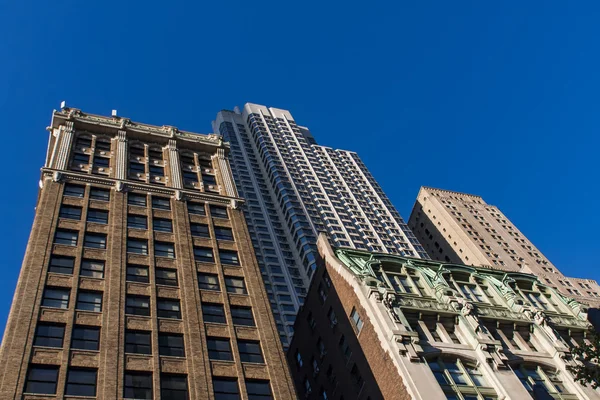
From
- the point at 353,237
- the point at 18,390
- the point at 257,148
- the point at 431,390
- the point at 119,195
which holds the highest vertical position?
the point at 257,148

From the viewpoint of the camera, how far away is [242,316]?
1688 inches

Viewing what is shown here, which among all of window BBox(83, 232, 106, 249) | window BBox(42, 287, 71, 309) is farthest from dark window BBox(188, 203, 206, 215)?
window BBox(42, 287, 71, 309)

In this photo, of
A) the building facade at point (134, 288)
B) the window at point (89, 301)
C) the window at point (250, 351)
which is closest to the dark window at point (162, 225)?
the building facade at point (134, 288)

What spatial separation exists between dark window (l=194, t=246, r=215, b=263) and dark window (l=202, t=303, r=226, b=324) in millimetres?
5588

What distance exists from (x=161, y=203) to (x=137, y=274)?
36.0 feet

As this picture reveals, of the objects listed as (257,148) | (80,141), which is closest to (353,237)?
(257,148)

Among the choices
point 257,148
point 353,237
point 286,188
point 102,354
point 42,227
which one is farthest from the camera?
point 257,148

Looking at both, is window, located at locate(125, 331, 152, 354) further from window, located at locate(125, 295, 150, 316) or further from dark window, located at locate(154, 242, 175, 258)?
dark window, located at locate(154, 242, 175, 258)

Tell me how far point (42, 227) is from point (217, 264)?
513 inches

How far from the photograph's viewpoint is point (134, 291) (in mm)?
41312

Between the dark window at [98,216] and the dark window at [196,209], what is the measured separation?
760 cm

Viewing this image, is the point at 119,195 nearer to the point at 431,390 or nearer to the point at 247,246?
the point at 247,246

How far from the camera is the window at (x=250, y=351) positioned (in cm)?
3928

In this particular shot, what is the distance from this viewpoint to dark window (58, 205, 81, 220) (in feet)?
155
